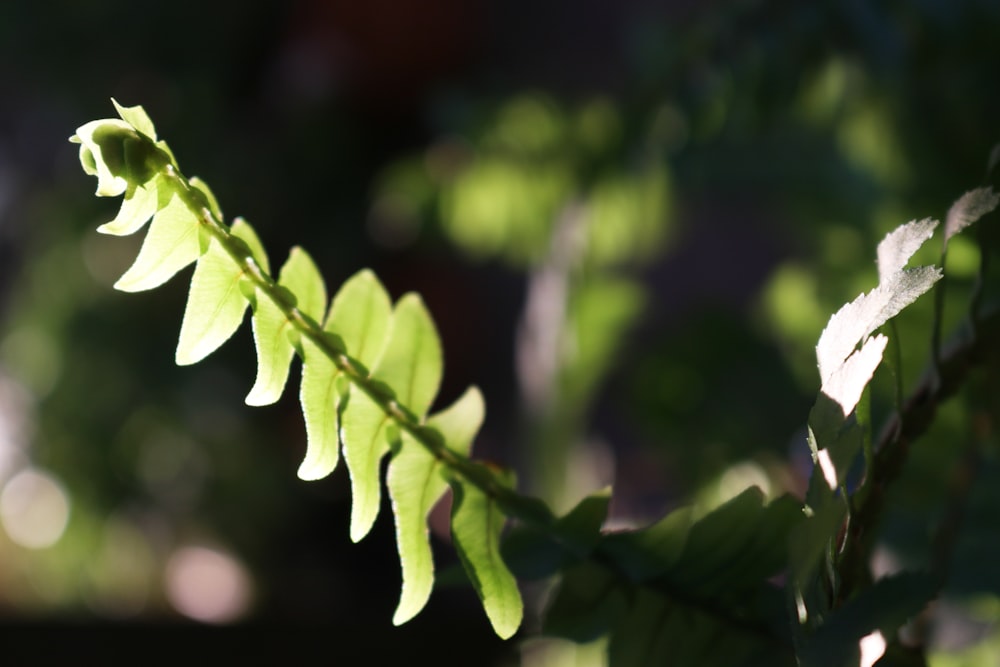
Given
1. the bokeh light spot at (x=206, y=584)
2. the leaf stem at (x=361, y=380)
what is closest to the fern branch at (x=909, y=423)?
the leaf stem at (x=361, y=380)

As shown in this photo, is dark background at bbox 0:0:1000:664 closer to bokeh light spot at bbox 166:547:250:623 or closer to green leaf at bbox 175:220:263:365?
bokeh light spot at bbox 166:547:250:623

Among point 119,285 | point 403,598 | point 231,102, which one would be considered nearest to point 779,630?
point 403,598

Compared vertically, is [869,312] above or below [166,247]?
below

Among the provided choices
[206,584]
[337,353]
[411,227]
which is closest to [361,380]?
[337,353]

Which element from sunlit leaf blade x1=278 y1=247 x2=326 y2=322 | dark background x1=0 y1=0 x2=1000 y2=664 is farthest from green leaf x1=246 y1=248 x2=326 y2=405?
dark background x1=0 y1=0 x2=1000 y2=664

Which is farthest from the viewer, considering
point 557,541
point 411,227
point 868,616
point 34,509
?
point 34,509

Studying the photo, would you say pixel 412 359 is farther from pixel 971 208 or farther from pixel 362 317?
pixel 971 208
